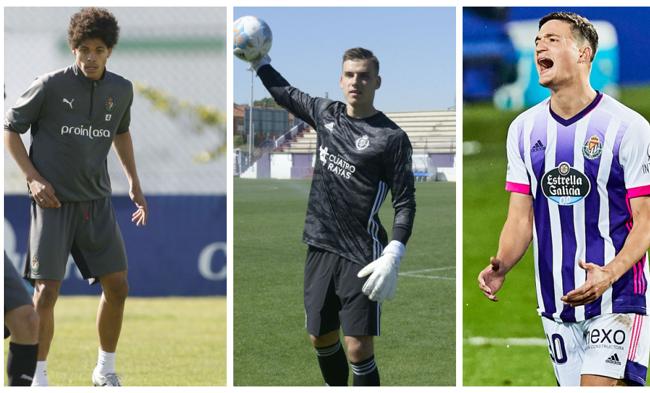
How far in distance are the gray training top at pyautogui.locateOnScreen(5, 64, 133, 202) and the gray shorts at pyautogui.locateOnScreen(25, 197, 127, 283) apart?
3.5 inches

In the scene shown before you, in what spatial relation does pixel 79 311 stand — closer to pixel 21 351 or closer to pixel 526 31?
pixel 21 351

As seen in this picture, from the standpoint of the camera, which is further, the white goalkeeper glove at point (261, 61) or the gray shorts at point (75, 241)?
the white goalkeeper glove at point (261, 61)

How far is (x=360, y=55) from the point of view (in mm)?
4941

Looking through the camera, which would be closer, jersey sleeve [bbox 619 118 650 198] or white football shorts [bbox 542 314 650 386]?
white football shorts [bbox 542 314 650 386]

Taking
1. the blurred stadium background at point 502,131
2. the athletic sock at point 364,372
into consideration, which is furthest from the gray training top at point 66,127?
the blurred stadium background at point 502,131

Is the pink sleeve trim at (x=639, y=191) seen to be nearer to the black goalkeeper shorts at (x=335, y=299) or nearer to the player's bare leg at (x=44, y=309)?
the black goalkeeper shorts at (x=335, y=299)

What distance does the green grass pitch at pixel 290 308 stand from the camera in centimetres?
557

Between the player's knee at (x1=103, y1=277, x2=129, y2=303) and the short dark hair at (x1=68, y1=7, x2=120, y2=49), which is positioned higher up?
the short dark hair at (x1=68, y1=7, x2=120, y2=49)

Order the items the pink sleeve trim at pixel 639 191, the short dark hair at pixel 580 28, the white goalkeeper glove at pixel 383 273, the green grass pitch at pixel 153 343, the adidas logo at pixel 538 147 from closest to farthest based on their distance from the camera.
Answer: the pink sleeve trim at pixel 639 191 < the adidas logo at pixel 538 147 < the short dark hair at pixel 580 28 < the white goalkeeper glove at pixel 383 273 < the green grass pitch at pixel 153 343

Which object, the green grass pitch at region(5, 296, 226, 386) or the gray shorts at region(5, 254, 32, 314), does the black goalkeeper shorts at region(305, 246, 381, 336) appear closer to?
the green grass pitch at region(5, 296, 226, 386)

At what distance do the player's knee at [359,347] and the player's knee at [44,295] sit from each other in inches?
62.8

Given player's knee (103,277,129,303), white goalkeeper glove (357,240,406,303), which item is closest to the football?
white goalkeeper glove (357,240,406,303)

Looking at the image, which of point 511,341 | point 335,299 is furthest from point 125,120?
point 511,341

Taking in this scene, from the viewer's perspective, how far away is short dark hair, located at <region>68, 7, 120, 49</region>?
16.5ft
